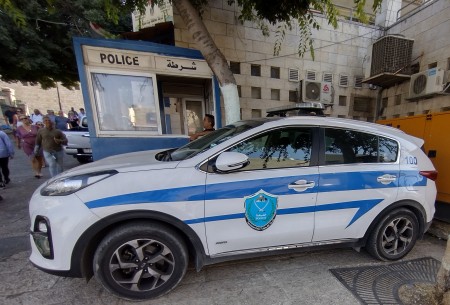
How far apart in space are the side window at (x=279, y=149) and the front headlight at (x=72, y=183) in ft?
3.91

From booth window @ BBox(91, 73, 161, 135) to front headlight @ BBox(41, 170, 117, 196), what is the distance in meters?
3.42

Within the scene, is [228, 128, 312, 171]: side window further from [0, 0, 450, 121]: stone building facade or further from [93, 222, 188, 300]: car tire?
[0, 0, 450, 121]: stone building facade

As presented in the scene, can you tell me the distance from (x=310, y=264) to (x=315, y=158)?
50.5 inches

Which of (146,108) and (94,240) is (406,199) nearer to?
(94,240)

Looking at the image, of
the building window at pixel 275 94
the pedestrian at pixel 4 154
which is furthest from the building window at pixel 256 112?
the pedestrian at pixel 4 154

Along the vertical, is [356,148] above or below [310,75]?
below

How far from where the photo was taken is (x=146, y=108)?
5598mm

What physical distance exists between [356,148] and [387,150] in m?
0.42

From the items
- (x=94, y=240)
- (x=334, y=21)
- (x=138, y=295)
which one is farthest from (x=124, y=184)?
(x=334, y=21)

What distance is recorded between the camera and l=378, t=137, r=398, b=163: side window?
260 cm

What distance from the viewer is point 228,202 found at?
6.89 ft

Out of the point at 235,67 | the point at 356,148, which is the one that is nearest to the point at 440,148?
the point at 356,148

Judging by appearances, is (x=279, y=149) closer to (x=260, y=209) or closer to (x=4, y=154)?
(x=260, y=209)

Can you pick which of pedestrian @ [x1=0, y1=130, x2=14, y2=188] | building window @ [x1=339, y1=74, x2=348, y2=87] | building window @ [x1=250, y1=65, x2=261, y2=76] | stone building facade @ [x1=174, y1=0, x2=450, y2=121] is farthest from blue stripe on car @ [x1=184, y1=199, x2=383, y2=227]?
building window @ [x1=339, y1=74, x2=348, y2=87]
